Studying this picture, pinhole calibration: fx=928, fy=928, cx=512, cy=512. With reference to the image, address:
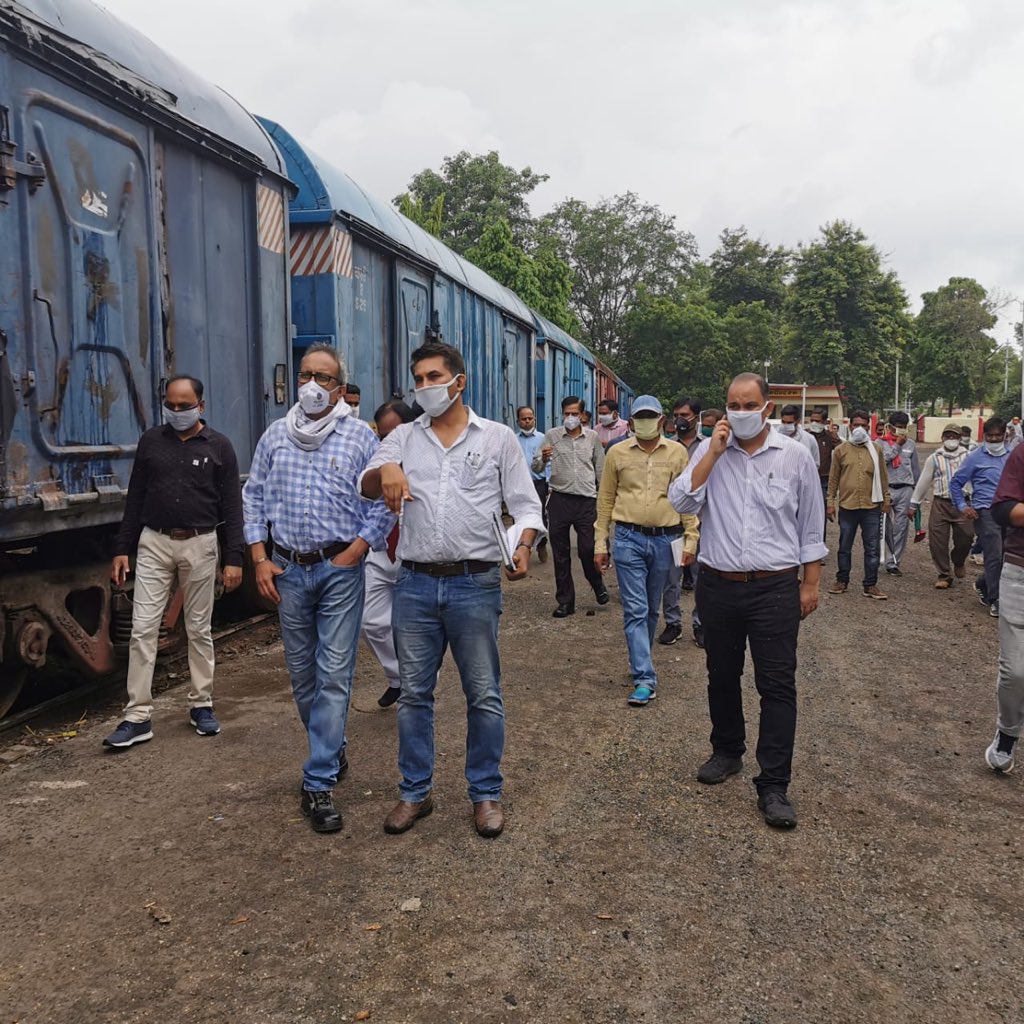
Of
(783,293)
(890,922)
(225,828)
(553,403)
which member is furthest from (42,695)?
(783,293)

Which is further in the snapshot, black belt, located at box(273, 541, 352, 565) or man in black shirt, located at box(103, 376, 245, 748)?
man in black shirt, located at box(103, 376, 245, 748)

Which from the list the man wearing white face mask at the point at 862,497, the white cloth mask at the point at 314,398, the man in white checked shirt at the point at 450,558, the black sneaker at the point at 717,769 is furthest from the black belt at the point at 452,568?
the man wearing white face mask at the point at 862,497

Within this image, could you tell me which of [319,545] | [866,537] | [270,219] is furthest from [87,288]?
[866,537]

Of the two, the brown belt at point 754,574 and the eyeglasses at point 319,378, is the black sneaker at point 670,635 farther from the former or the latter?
the eyeglasses at point 319,378

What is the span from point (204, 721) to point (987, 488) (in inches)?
266

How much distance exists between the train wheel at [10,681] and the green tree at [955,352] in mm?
63236

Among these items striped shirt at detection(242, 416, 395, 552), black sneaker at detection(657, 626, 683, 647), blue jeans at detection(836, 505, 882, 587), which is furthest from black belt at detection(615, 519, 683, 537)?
blue jeans at detection(836, 505, 882, 587)

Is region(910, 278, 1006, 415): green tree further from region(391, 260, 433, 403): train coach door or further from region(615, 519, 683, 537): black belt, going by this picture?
region(615, 519, 683, 537): black belt

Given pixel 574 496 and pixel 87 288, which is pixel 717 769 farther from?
pixel 574 496

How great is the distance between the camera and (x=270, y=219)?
6.48m

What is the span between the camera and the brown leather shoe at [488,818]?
3.56m

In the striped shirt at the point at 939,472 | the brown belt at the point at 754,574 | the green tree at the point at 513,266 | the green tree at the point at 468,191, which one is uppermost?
the green tree at the point at 468,191

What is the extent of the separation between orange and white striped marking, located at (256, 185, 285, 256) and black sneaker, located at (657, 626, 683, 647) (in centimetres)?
392

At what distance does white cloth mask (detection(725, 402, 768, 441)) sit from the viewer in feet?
12.8
